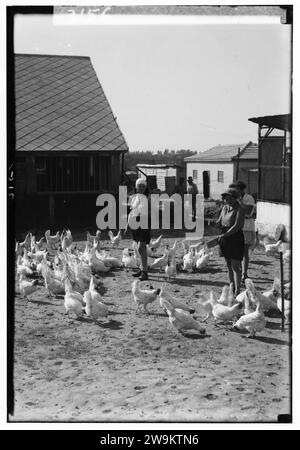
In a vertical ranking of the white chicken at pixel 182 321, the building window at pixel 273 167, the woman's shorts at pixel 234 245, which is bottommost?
the white chicken at pixel 182 321

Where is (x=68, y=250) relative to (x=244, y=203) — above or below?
below

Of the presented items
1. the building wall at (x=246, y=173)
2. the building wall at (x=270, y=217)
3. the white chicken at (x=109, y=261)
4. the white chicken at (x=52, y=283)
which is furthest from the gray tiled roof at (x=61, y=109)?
the building wall at (x=246, y=173)

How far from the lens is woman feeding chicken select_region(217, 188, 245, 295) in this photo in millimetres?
6496

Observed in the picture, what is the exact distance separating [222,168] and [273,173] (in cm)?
880

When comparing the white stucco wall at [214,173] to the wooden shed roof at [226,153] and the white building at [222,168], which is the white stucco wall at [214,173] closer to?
the white building at [222,168]

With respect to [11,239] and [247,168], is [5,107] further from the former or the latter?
[247,168]

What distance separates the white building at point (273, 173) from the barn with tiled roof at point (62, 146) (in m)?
3.64

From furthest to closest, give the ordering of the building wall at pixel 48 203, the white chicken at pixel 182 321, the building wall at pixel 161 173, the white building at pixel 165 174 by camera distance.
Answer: the building wall at pixel 161 173, the white building at pixel 165 174, the building wall at pixel 48 203, the white chicken at pixel 182 321

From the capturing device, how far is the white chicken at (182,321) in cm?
576

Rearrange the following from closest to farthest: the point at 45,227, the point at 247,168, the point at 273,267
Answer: the point at 273,267 → the point at 45,227 → the point at 247,168

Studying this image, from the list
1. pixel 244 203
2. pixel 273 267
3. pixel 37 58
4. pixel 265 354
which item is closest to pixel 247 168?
pixel 37 58

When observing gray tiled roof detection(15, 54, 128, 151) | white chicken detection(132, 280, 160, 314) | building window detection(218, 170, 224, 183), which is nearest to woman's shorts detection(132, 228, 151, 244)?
white chicken detection(132, 280, 160, 314)

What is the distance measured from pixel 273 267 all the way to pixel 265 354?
4.01 meters
